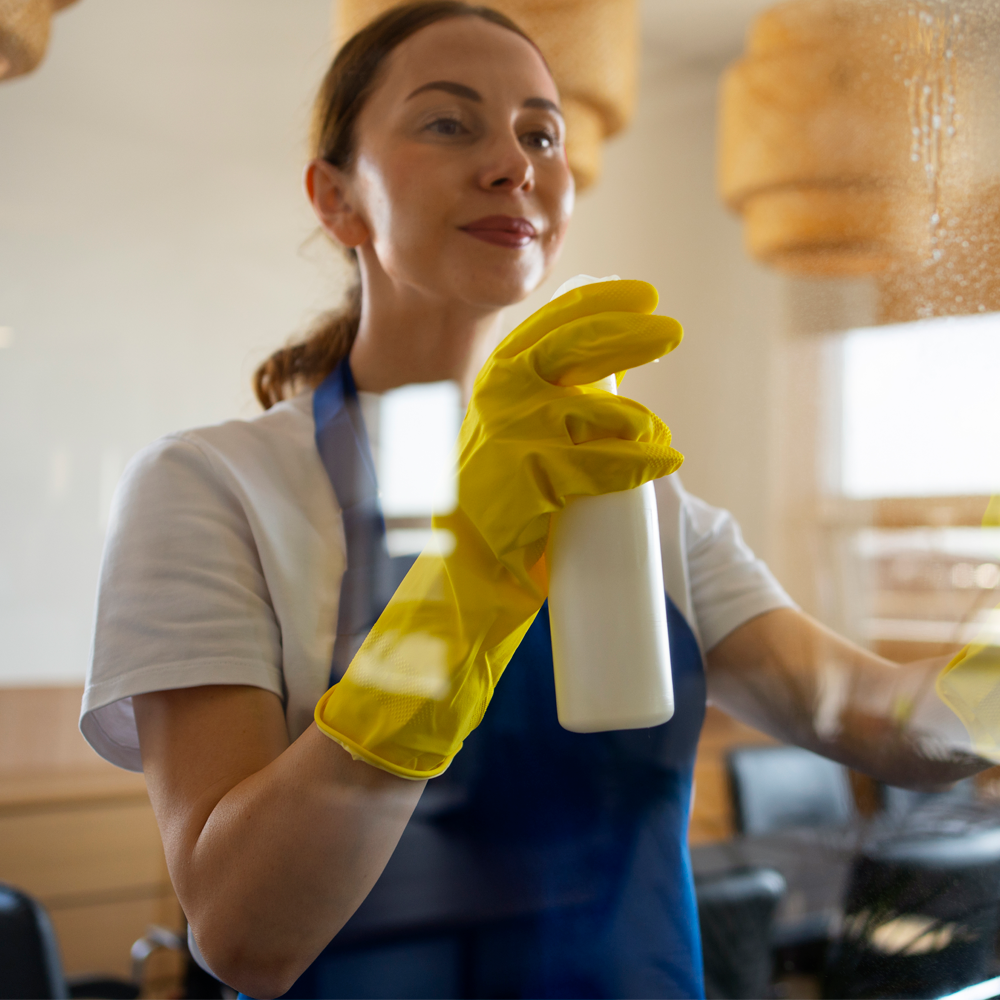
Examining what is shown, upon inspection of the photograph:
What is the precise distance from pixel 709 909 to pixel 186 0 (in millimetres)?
677

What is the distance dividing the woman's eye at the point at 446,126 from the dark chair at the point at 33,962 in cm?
57

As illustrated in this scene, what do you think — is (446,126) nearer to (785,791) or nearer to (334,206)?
(334,206)

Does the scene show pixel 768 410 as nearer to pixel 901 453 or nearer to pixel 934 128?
pixel 901 453

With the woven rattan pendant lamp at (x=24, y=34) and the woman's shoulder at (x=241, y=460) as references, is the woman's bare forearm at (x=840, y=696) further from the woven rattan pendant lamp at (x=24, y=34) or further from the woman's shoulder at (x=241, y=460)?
the woven rattan pendant lamp at (x=24, y=34)

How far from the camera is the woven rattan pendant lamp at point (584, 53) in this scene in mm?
565

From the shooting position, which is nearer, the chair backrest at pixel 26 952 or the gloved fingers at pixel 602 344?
the gloved fingers at pixel 602 344

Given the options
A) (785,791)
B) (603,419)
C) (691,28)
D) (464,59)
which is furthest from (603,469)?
(785,791)

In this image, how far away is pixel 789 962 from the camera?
0.63 m

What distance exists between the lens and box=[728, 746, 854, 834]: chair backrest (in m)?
0.74

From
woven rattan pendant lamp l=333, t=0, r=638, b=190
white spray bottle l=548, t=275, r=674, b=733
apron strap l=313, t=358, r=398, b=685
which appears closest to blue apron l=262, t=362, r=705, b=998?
apron strap l=313, t=358, r=398, b=685

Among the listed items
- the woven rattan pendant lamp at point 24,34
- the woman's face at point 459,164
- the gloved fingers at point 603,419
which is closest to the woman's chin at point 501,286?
the woman's face at point 459,164

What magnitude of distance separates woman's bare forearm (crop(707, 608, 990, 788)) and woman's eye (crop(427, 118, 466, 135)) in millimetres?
326

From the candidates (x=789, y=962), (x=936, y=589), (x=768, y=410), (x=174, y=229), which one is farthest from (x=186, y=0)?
(x=789, y=962)

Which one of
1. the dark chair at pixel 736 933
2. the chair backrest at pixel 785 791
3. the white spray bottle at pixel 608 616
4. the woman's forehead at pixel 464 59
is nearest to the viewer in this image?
the white spray bottle at pixel 608 616
